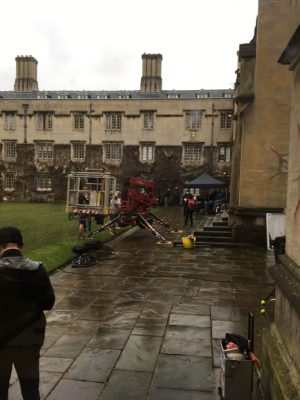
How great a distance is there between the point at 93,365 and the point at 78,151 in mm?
38514

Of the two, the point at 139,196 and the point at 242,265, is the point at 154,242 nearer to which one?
the point at 139,196

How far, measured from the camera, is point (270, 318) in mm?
5902

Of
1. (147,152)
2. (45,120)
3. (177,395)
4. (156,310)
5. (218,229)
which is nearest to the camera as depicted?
(177,395)

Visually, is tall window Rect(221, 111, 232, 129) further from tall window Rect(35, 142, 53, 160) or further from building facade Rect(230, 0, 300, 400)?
building facade Rect(230, 0, 300, 400)

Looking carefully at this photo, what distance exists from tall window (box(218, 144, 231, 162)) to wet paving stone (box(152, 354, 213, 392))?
35.4 metres

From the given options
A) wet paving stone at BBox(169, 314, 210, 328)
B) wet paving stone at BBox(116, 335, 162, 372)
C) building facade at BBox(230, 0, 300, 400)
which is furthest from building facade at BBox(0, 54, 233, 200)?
wet paving stone at BBox(116, 335, 162, 372)

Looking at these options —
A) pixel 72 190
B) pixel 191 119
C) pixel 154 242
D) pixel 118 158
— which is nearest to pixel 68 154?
pixel 118 158

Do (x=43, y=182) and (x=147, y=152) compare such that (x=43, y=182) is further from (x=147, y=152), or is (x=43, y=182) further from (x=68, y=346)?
(x=68, y=346)

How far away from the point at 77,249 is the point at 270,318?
6.45 metres

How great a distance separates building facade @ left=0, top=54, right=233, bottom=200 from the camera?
39438 mm

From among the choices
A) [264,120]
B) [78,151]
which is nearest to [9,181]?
[78,151]

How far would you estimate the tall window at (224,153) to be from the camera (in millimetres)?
38812

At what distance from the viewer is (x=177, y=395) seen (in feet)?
12.3

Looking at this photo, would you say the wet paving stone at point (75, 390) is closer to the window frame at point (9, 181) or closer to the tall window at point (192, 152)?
the tall window at point (192, 152)
